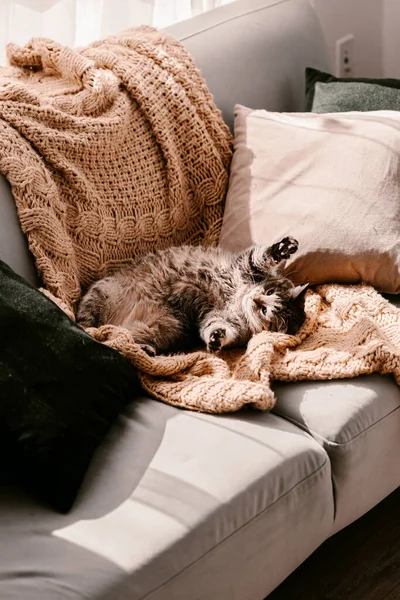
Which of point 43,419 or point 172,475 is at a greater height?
point 43,419

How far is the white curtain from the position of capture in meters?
2.43

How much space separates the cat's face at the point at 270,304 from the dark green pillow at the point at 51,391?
0.52 metres

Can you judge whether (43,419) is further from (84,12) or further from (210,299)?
(84,12)

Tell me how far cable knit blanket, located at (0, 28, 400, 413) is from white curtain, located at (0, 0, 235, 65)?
34 cm

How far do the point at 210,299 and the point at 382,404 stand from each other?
1.97ft

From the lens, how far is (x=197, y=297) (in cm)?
204

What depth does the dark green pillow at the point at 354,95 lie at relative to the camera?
7.82 ft

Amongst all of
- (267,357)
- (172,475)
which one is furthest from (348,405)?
(172,475)

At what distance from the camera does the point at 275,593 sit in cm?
180

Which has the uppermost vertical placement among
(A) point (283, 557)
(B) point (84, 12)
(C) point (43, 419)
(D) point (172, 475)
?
(B) point (84, 12)

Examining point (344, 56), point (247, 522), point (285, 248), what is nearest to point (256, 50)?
point (285, 248)

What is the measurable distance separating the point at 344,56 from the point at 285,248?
2.14 m

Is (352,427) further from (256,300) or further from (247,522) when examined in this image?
(256,300)

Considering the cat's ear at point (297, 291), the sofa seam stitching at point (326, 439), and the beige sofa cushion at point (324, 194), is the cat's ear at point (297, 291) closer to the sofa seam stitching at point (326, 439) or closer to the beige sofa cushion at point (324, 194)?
the beige sofa cushion at point (324, 194)
